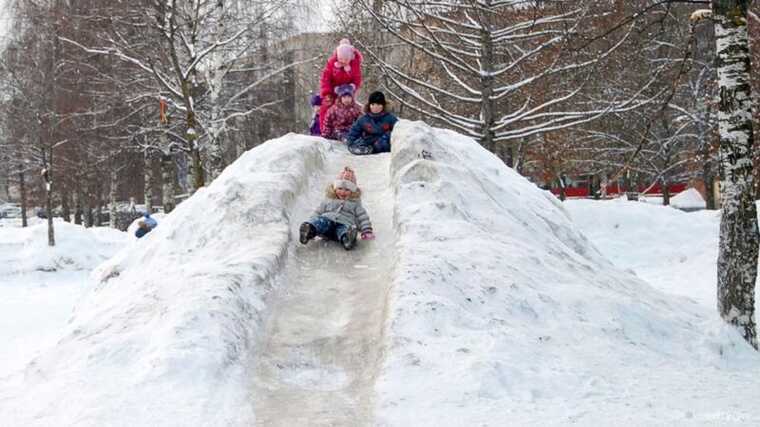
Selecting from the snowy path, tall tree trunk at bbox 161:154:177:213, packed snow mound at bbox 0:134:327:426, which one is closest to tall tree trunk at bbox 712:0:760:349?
the snowy path

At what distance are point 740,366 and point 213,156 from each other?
46.4 ft

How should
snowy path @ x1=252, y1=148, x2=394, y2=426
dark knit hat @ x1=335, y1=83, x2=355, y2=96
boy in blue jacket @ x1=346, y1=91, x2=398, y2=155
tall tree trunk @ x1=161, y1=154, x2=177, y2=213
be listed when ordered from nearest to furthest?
snowy path @ x1=252, y1=148, x2=394, y2=426 < boy in blue jacket @ x1=346, y1=91, x2=398, y2=155 < dark knit hat @ x1=335, y1=83, x2=355, y2=96 < tall tree trunk @ x1=161, y1=154, x2=177, y2=213

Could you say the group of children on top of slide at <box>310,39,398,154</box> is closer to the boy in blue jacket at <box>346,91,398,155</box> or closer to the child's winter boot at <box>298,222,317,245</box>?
the boy in blue jacket at <box>346,91,398,155</box>

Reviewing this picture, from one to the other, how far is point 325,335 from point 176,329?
123cm

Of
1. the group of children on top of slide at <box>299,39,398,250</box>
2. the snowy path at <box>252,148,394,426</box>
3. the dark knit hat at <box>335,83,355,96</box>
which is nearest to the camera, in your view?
the snowy path at <box>252,148,394,426</box>

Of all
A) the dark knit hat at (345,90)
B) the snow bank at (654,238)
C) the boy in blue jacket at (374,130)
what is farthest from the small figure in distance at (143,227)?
the snow bank at (654,238)

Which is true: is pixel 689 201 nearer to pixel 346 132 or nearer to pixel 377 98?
pixel 346 132

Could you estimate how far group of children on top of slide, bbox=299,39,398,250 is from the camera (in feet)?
27.2

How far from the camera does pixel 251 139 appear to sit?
26.2 m

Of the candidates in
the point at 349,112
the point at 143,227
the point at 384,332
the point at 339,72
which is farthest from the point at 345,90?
the point at 384,332

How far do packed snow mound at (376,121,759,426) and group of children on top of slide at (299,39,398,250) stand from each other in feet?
1.75

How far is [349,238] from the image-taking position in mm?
8172

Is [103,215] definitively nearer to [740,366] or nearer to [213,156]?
[213,156]

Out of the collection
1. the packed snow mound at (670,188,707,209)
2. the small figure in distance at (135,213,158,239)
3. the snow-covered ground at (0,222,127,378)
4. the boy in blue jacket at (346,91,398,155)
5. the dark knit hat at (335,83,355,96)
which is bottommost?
the snow-covered ground at (0,222,127,378)
